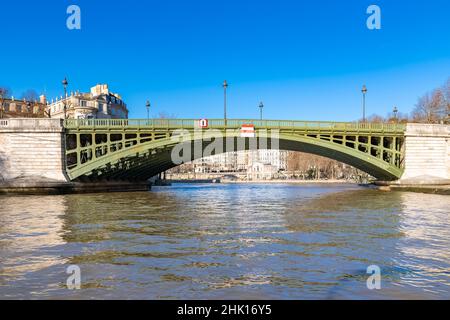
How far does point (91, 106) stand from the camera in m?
102

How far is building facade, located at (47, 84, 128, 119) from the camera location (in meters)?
99.2

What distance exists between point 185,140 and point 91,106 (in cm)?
6829

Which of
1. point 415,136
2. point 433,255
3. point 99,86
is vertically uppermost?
point 99,86

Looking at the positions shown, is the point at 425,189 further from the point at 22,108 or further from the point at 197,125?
the point at 22,108

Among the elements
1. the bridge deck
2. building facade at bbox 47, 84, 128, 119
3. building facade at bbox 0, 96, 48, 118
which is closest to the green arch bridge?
the bridge deck

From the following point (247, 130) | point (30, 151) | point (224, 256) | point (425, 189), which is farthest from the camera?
point (425, 189)

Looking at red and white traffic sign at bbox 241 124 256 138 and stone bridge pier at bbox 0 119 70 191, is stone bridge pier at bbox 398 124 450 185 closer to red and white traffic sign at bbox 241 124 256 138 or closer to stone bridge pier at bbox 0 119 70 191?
red and white traffic sign at bbox 241 124 256 138

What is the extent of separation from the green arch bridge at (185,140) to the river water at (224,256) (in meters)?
18.6

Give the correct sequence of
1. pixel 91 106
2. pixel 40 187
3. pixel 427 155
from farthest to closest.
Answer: pixel 91 106
pixel 427 155
pixel 40 187

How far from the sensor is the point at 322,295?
331 inches

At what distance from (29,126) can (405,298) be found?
38.2 meters

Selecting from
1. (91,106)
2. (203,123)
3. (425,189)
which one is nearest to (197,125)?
(203,123)
